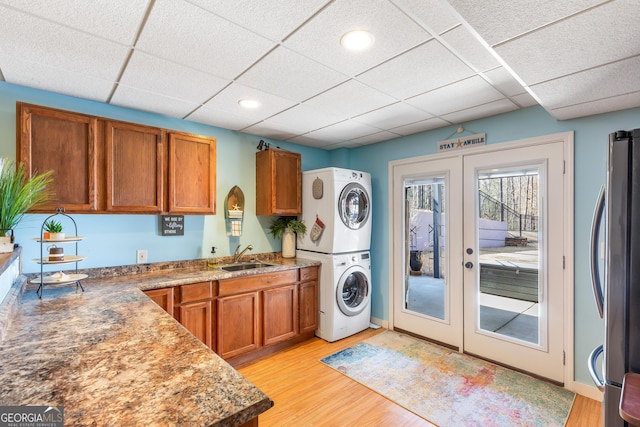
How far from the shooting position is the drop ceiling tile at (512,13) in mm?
1222

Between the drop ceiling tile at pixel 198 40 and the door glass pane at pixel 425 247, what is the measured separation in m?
2.42

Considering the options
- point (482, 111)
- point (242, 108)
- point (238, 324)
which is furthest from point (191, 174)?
point (482, 111)

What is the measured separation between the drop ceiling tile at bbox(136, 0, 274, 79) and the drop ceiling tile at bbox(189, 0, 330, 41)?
53 mm

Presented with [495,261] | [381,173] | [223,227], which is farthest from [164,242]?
[495,261]

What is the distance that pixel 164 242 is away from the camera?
3018 millimetres

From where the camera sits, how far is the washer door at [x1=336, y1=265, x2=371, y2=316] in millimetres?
3504

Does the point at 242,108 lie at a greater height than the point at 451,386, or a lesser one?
greater

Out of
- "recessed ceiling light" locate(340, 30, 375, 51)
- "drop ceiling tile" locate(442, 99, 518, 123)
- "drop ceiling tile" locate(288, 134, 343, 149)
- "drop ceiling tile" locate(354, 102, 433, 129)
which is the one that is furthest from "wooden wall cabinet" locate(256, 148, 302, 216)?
"recessed ceiling light" locate(340, 30, 375, 51)

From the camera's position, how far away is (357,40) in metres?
1.69

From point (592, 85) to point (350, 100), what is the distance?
5.28 feet

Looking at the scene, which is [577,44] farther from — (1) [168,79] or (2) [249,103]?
(1) [168,79]

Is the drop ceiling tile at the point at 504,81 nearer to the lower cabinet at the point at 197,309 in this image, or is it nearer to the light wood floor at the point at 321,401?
the light wood floor at the point at 321,401

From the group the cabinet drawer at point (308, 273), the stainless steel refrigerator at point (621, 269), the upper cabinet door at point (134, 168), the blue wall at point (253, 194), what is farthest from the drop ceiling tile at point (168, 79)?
the stainless steel refrigerator at point (621, 269)

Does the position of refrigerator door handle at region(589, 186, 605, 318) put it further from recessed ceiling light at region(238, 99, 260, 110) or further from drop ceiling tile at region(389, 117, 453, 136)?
recessed ceiling light at region(238, 99, 260, 110)
